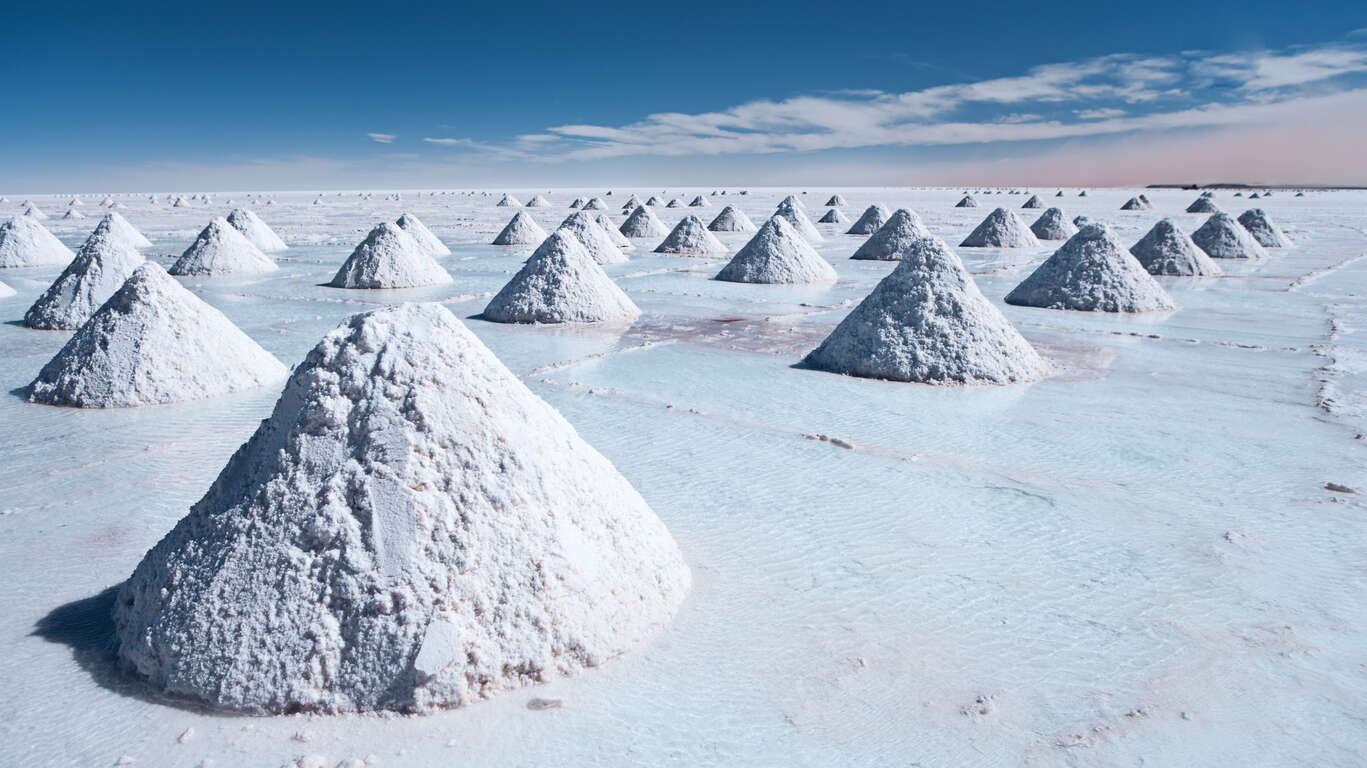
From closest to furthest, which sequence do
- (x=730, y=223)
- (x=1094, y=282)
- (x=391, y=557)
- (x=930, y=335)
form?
(x=391, y=557) → (x=930, y=335) → (x=1094, y=282) → (x=730, y=223)

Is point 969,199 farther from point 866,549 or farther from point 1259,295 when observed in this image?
point 866,549

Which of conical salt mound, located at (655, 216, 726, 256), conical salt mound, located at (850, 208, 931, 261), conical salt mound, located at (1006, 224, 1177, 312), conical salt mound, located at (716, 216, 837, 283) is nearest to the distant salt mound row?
conical salt mound, located at (716, 216, 837, 283)

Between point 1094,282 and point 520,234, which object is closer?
point 1094,282

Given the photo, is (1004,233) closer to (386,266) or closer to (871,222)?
(871,222)

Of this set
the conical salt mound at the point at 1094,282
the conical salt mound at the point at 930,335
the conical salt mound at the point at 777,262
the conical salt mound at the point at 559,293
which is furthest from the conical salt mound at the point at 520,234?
the conical salt mound at the point at 930,335

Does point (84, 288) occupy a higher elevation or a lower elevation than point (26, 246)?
lower

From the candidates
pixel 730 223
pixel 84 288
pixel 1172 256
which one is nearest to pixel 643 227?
pixel 730 223

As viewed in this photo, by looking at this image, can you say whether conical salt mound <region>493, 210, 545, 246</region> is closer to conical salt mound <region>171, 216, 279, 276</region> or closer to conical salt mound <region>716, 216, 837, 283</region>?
conical salt mound <region>171, 216, 279, 276</region>

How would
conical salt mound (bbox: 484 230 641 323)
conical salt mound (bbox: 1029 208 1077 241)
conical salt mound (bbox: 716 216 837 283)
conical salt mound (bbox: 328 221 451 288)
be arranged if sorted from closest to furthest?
conical salt mound (bbox: 484 230 641 323) → conical salt mound (bbox: 328 221 451 288) → conical salt mound (bbox: 716 216 837 283) → conical salt mound (bbox: 1029 208 1077 241)

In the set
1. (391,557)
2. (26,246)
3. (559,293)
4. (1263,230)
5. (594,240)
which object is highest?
(1263,230)
